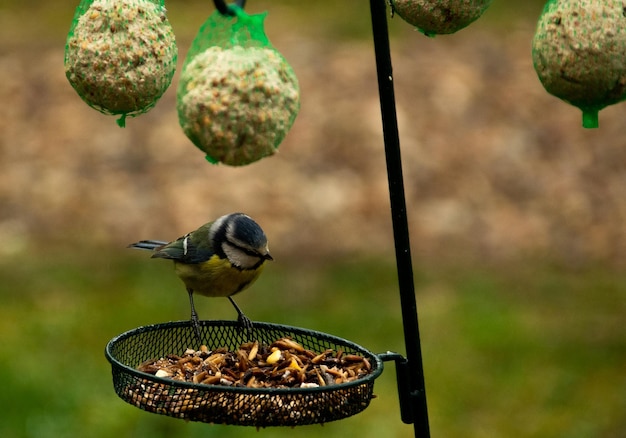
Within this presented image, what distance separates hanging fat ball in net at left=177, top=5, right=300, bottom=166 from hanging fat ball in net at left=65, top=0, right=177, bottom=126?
1.07 feet

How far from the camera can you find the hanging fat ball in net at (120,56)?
313 cm

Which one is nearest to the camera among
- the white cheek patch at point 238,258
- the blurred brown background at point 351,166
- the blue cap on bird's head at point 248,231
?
the blue cap on bird's head at point 248,231

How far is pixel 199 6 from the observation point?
1130cm

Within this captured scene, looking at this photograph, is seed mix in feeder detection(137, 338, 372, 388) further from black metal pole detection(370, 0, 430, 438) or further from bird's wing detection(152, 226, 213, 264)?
bird's wing detection(152, 226, 213, 264)

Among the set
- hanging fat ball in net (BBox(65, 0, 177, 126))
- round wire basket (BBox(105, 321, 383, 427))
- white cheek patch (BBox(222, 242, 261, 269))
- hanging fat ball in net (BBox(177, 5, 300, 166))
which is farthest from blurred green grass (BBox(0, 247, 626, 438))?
hanging fat ball in net (BBox(177, 5, 300, 166))

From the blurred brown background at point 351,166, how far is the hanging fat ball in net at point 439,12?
4771 mm

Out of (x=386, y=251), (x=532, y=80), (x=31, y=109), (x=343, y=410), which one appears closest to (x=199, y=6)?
(x=31, y=109)

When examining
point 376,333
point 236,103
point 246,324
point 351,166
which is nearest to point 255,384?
point 246,324

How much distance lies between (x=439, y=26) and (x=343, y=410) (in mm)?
1227

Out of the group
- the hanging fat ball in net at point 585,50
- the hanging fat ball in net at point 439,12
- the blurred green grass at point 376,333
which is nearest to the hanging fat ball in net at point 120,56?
the hanging fat ball in net at point 439,12

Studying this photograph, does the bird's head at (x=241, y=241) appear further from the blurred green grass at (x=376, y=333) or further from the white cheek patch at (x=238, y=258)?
the blurred green grass at (x=376, y=333)

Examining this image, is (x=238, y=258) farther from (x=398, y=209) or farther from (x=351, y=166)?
(x=351, y=166)

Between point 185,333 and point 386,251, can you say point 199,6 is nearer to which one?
point 386,251

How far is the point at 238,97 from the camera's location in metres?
2.74
